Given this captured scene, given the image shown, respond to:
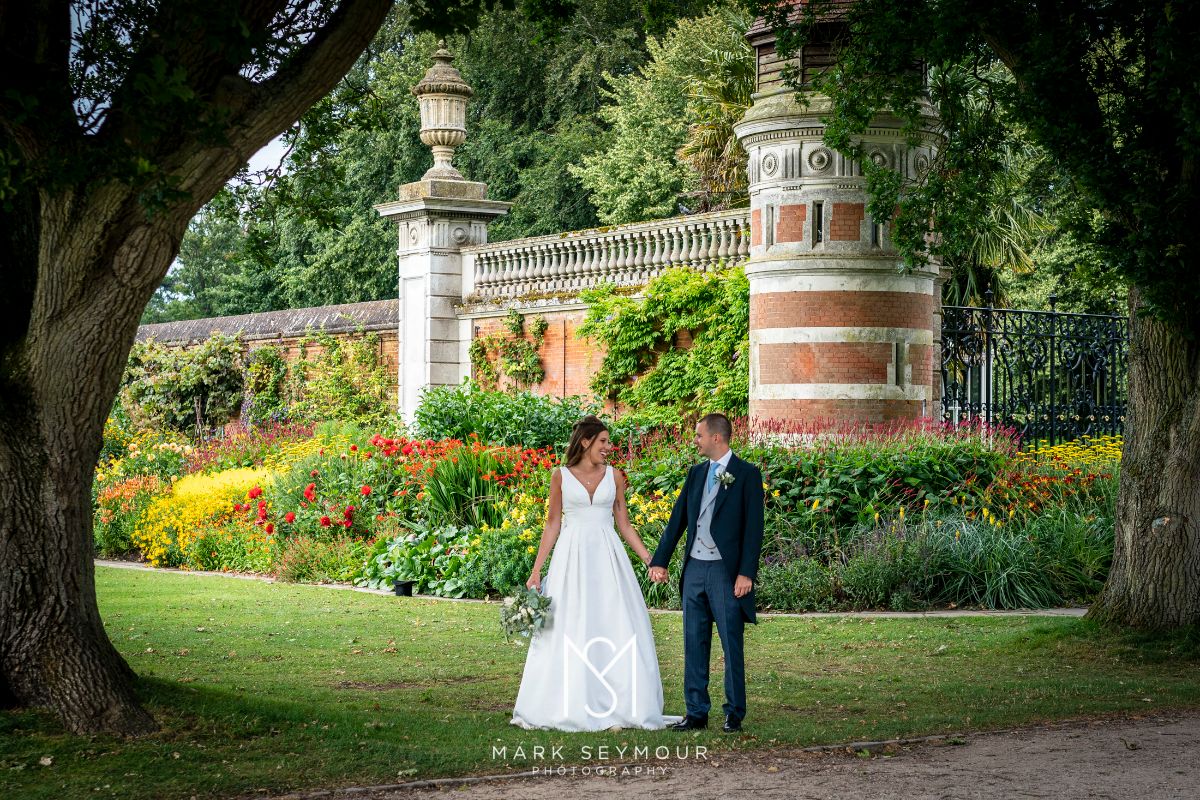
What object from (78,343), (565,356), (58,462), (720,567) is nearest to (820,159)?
(565,356)

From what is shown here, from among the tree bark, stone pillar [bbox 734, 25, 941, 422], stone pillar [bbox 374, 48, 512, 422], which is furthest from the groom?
stone pillar [bbox 374, 48, 512, 422]

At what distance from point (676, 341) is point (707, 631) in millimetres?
10171

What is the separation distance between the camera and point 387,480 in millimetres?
15125

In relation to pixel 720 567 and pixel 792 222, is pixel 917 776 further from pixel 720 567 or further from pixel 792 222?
pixel 792 222

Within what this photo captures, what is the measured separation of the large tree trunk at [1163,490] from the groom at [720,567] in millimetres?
4103

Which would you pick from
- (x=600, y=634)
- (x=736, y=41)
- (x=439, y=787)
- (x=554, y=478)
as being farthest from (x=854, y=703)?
(x=736, y=41)

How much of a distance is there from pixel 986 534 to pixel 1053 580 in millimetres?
700

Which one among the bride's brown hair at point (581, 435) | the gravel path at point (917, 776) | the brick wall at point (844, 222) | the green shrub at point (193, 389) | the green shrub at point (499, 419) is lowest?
the gravel path at point (917, 776)

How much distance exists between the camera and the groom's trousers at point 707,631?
23.4 feet

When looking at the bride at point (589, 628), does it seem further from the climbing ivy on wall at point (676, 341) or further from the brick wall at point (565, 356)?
the brick wall at point (565, 356)

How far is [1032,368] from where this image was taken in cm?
1969

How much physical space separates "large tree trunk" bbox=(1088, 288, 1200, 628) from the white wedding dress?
426 cm

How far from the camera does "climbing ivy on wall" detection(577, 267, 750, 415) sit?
16.2 meters

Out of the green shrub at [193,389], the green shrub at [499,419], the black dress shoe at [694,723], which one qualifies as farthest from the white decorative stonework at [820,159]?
the green shrub at [193,389]
